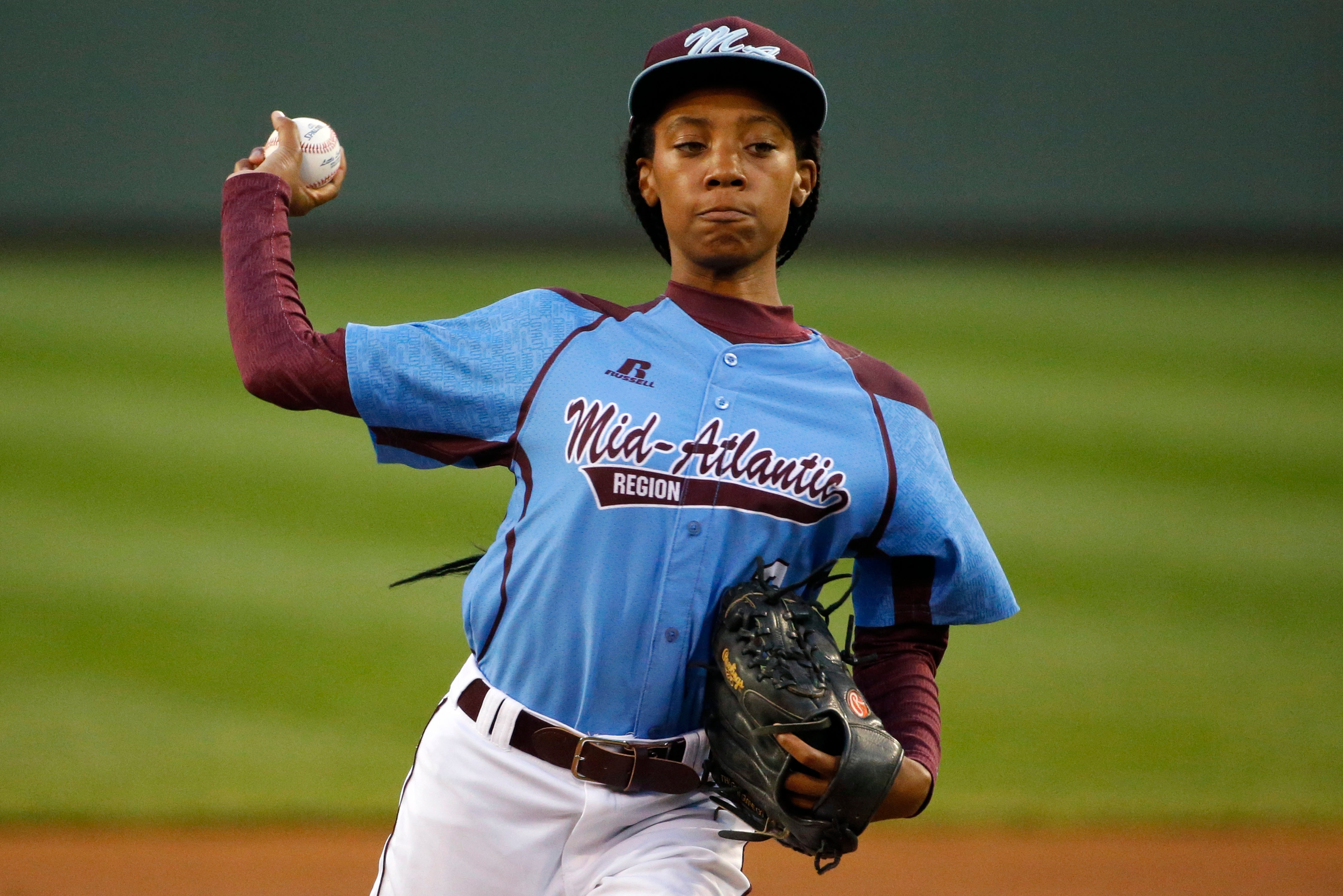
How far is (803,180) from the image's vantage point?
2.35 m

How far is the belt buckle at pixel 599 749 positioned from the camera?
6.46 feet

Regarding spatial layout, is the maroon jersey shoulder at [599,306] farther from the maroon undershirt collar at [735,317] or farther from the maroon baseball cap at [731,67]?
the maroon baseball cap at [731,67]

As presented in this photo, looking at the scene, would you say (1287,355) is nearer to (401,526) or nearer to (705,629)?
(401,526)

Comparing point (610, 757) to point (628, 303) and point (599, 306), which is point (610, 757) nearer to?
point (599, 306)

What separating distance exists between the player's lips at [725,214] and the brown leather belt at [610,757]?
0.80 meters

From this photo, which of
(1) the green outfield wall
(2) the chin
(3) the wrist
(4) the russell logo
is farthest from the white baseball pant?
(1) the green outfield wall

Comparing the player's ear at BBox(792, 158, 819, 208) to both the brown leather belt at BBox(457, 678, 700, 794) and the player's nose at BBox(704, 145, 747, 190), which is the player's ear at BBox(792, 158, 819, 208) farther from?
the brown leather belt at BBox(457, 678, 700, 794)

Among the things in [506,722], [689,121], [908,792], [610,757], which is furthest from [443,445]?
[908,792]

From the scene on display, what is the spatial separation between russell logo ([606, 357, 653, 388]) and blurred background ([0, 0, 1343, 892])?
323cm

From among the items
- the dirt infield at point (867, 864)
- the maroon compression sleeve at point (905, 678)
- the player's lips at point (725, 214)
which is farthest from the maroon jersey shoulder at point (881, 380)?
the dirt infield at point (867, 864)

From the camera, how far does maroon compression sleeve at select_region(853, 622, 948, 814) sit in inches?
80.7

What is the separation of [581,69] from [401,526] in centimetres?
415

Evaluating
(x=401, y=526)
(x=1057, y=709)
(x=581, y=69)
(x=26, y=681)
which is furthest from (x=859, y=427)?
(x=581, y=69)

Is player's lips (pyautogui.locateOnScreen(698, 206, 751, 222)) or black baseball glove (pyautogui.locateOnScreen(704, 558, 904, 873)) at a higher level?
player's lips (pyautogui.locateOnScreen(698, 206, 751, 222))
